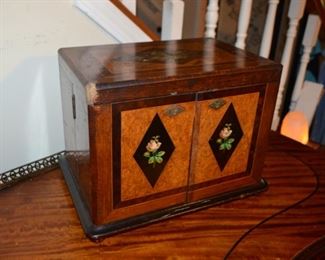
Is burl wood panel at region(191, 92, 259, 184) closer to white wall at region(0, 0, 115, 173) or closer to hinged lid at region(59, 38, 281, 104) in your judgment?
hinged lid at region(59, 38, 281, 104)

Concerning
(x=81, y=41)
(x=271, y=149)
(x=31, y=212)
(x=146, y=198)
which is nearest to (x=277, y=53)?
(x=271, y=149)

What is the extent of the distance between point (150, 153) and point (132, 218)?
130 millimetres

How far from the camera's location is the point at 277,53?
1790mm

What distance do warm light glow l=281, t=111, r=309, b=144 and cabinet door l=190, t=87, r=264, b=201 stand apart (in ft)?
2.52

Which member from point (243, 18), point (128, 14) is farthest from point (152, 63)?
point (243, 18)

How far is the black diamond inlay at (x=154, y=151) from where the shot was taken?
25.1 inches

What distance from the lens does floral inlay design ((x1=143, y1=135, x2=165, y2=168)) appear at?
647 millimetres

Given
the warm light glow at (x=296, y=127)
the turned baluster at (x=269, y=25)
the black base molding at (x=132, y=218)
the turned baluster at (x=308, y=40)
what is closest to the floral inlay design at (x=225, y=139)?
the black base molding at (x=132, y=218)

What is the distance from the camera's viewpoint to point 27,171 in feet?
2.64

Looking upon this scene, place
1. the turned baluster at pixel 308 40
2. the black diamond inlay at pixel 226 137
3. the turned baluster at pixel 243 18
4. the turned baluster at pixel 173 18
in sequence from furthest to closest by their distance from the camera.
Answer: the turned baluster at pixel 308 40 < the turned baluster at pixel 243 18 < the turned baluster at pixel 173 18 < the black diamond inlay at pixel 226 137

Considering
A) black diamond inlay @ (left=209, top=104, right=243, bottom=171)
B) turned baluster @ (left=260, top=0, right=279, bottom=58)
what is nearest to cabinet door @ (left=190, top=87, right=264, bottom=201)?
black diamond inlay @ (left=209, top=104, right=243, bottom=171)

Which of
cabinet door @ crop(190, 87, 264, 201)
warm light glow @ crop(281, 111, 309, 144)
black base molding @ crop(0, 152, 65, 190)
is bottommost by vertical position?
warm light glow @ crop(281, 111, 309, 144)

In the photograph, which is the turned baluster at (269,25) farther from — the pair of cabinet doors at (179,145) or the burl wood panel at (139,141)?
the burl wood panel at (139,141)

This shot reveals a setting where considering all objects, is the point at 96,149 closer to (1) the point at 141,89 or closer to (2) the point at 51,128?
(1) the point at 141,89
